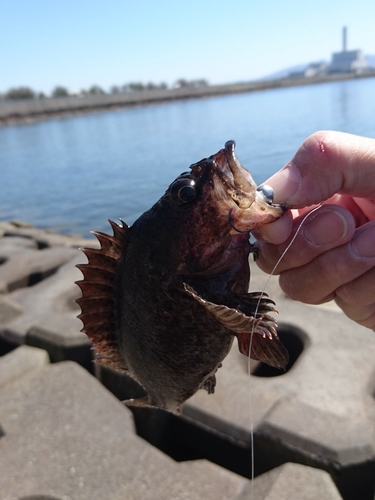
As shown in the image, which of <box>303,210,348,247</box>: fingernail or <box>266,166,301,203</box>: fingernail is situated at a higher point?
<box>266,166,301,203</box>: fingernail

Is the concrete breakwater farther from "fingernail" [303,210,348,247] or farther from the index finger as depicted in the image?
the index finger

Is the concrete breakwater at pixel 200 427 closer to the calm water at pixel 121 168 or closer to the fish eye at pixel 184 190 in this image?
the fish eye at pixel 184 190

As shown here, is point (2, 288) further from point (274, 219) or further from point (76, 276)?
point (274, 219)

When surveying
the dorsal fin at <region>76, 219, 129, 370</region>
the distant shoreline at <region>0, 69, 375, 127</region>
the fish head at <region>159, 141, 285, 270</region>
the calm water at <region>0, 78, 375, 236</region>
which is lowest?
the calm water at <region>0, 78, 375, 236</region>

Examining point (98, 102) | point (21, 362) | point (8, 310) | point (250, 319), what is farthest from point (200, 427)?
point (98, 102)

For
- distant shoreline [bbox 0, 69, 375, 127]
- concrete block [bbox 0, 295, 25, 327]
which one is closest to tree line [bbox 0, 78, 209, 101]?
distant shoreline [bbox 0, 69, 375, 127]

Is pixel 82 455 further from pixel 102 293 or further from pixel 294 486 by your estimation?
pixel 102 293
